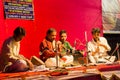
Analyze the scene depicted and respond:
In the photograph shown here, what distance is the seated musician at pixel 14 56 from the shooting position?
5.45 meters

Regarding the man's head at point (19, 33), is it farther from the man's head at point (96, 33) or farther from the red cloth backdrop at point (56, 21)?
the man's head at point (96, 33)

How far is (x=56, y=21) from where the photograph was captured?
25.5ft

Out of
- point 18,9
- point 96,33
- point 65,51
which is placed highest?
point 18,9

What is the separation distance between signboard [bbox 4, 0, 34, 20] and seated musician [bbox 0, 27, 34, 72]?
55.8 inches

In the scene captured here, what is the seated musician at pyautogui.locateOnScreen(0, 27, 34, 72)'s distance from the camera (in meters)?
5.45

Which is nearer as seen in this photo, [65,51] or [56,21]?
[65,51]

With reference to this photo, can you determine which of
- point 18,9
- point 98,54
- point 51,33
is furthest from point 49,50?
point 18,9

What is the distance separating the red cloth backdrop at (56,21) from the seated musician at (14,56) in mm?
1249

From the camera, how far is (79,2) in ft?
27.0

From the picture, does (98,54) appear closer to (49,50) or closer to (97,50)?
(97,50)

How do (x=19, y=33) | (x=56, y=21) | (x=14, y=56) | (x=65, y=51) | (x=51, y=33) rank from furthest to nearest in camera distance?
1. (x=56, y=21)
2. (x=65, y=51)
3. (x=51, y=33)
4. (x=14, y=56)
5. (x=19, y=33)

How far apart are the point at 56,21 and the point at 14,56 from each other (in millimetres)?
2433

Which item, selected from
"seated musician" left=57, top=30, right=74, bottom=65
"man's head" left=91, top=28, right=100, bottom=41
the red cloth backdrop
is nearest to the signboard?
the red cloth backdrop

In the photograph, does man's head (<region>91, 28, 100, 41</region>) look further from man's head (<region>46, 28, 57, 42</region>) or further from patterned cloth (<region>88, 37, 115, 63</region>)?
man's head (<region>46, 28, 57, 42</region>)
